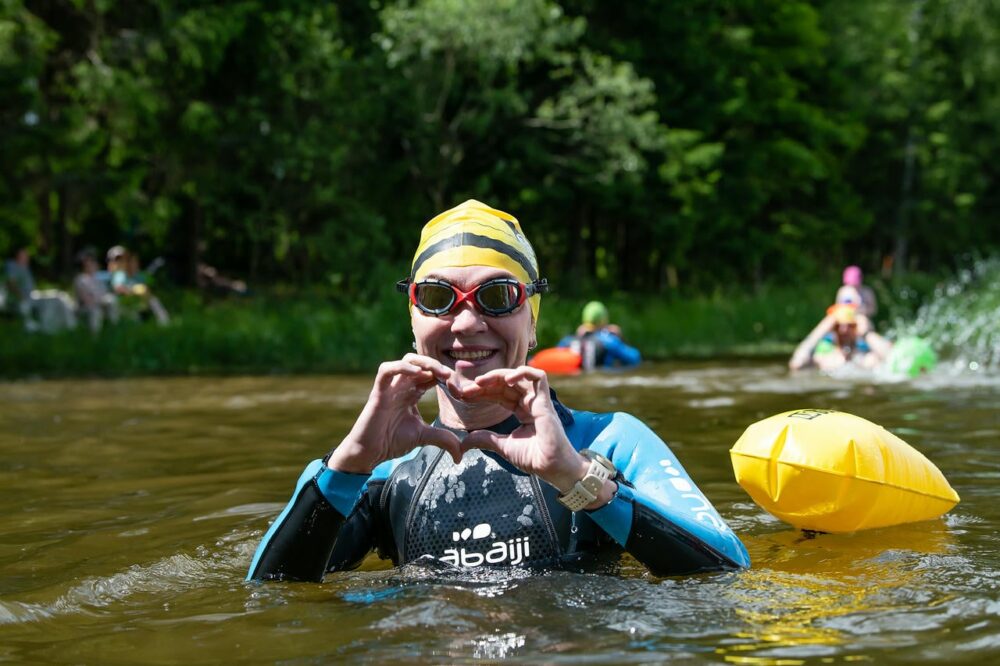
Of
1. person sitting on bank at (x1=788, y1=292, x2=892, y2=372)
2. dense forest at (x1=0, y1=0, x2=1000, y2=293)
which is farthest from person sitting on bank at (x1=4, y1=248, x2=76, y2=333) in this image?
person sitting on bank at (x1=788, y1=292, x2=892, y2=372)

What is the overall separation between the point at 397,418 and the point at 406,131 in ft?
69.8

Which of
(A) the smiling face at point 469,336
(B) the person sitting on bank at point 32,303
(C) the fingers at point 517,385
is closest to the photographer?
(C) the fingers at point 517,385

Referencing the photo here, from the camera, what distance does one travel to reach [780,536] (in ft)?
18.1

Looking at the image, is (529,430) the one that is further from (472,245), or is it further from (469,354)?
(472,245)

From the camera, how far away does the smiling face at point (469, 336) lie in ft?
12.8

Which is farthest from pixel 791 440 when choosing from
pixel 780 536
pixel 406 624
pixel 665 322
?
pixel 665 322

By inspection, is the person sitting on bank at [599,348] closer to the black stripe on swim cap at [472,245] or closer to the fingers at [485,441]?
the black stripe on swim cap at [472,245]

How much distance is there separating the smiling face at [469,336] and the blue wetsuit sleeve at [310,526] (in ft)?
1.53

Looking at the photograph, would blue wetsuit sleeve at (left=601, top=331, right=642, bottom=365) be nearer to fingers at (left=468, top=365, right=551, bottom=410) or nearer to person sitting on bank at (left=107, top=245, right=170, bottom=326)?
person sitting on bank at (left=107, top=245, right=170, bottom=326)

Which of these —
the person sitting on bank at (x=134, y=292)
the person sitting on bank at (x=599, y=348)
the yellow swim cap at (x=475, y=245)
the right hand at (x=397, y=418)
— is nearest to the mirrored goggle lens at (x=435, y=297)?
the yellow swim cap at (x=475, y=245)

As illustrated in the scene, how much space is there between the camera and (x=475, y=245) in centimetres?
412

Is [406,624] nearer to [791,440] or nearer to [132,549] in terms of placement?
[791,440]

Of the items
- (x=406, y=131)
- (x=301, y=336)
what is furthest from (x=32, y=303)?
(x=406, y=131)

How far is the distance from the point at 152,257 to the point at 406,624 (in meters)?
26.2
